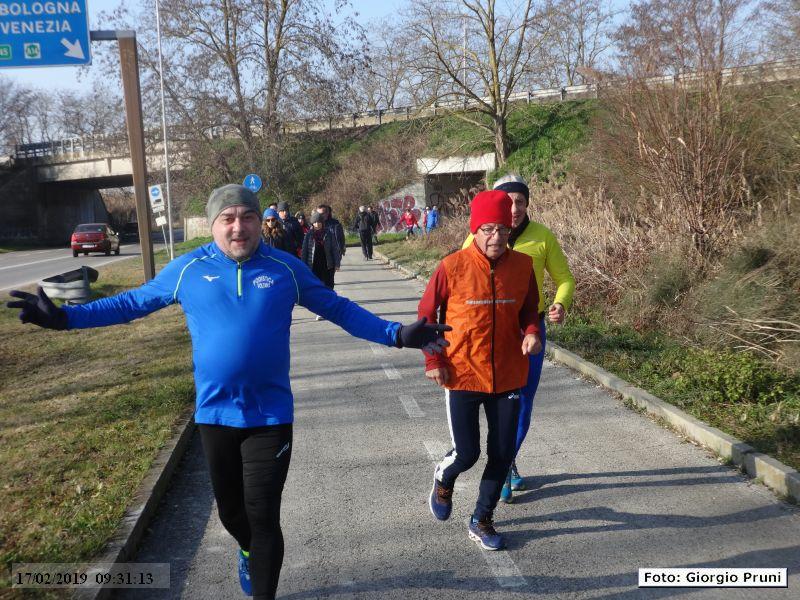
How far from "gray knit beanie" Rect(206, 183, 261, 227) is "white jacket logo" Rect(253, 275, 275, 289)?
323 mm

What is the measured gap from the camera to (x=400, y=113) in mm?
51281

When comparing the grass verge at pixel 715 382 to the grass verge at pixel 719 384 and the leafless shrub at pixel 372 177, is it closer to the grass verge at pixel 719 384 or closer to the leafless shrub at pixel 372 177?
the grass verge at pixel 719 384

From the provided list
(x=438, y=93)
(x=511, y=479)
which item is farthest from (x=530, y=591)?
(x=438, y=93)

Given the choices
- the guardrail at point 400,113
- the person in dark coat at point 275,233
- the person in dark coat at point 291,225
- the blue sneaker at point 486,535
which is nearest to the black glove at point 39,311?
the blue sneaker at point 486,535

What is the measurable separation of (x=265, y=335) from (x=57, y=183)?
62.2 m

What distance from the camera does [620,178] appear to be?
13.6 m

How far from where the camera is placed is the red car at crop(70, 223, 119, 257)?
125 feet

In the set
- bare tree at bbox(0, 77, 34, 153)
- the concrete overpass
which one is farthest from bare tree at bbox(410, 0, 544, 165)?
bare tree at bbox(0, 77, 34, 153)

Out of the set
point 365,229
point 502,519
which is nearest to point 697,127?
point 502,519

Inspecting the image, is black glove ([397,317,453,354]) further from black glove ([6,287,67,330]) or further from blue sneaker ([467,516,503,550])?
black glove ([6,287,67,330])

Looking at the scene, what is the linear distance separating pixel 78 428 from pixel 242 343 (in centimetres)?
403

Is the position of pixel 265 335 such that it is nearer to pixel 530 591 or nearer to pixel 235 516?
pixel 235 516

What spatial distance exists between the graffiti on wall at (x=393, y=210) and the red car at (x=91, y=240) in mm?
15495

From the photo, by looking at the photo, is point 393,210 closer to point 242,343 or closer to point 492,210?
point 492,210
